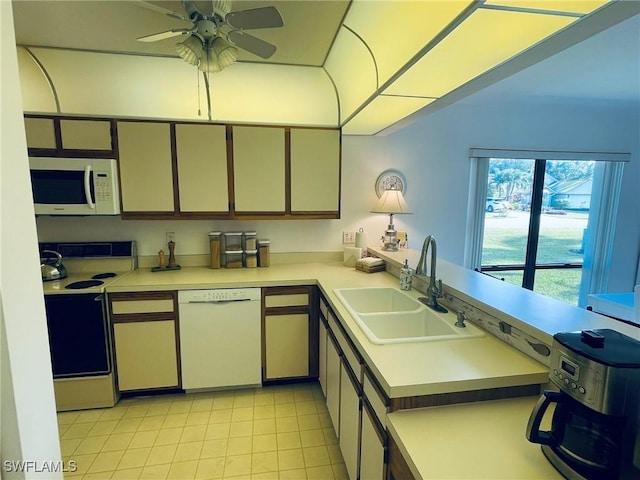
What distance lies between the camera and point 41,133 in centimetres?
249

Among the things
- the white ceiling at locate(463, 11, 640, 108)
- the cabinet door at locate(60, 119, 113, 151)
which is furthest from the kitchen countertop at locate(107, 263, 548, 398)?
the cabinet door at locate(60, 119, 113, 151)

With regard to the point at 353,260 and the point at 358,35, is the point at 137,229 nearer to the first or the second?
the point at 353,260

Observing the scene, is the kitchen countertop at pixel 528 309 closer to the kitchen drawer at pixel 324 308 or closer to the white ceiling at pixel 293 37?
the kitchen drawer at pixel 324 308

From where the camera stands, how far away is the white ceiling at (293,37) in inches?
74.5

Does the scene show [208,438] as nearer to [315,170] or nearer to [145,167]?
[145,167]

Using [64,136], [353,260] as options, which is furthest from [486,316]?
[64,136]

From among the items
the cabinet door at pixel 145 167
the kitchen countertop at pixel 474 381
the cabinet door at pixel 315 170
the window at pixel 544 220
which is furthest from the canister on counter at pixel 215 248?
the window at pixel 544 220

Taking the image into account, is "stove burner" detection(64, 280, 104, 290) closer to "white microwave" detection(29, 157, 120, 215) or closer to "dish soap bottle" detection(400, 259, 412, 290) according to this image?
"white microwave" detection(29, 157, 120, 215)

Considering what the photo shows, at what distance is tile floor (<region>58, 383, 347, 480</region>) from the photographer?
1.96 metres

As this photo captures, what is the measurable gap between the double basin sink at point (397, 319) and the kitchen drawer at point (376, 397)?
0.16 m

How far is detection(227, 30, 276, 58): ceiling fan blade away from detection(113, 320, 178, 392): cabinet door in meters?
1.96

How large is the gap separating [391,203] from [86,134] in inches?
100

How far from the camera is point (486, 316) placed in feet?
5.35

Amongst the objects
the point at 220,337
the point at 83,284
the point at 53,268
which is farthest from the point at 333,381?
the point at 53,268
